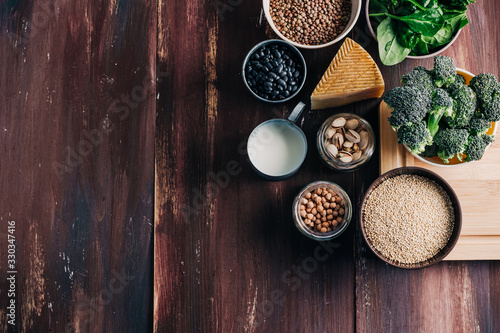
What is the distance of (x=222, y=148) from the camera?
4.17 feet

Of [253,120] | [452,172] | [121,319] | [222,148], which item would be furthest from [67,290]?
[452,172]

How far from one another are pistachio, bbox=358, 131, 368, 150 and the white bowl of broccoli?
10 cm

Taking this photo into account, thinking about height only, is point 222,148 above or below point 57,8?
below

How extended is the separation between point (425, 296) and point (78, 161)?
1161 millimetres

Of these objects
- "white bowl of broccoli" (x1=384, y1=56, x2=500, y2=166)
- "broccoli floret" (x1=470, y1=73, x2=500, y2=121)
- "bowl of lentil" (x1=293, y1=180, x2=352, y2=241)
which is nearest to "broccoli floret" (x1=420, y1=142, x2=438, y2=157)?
"white bowl of broccoli" (x1=384, y1=56, x2=500, y2=166)

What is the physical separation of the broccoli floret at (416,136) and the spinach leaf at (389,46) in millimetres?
200

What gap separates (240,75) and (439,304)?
93 cm

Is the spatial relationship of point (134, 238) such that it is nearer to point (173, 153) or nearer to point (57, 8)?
point (173, 153)

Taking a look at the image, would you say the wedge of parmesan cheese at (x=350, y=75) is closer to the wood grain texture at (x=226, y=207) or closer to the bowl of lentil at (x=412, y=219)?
the wood grain texture at (x=226, y=207)

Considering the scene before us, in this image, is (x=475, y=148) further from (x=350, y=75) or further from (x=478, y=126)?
(x=350, y=75)

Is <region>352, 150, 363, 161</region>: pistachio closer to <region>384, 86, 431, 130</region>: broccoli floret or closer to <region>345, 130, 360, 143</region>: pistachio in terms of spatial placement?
<region>345, 130, 360, 143</region>: pistachio

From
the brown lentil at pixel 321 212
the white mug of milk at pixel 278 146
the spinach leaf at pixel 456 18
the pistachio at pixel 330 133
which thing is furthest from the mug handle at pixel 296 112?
the spinach leaf at pixel 456 18

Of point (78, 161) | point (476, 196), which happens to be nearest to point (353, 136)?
point (476, 196)

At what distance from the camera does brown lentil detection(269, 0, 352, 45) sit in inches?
47.4
